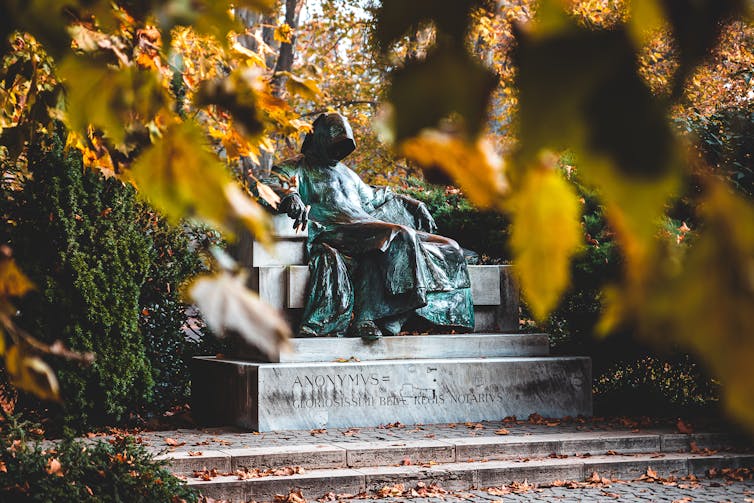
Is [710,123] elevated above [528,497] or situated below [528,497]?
above

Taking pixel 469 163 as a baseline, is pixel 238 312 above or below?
below

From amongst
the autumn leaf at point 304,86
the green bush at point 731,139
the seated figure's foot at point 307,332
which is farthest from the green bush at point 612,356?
the autumn leaf at point 304,86

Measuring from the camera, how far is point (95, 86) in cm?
149

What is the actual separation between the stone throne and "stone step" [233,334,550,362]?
0.01 meters

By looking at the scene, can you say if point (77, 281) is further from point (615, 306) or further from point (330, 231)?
point (615, 306)

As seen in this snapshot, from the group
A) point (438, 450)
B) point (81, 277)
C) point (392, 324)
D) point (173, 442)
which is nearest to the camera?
point (438, 450)

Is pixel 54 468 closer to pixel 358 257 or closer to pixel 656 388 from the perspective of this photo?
pixel 358 257

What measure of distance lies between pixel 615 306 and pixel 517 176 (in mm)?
149

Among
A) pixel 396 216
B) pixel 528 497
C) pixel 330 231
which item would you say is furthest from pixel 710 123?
pixel 528 497

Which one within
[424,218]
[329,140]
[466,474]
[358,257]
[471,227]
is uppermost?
[329,140]

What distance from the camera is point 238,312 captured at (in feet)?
3.30

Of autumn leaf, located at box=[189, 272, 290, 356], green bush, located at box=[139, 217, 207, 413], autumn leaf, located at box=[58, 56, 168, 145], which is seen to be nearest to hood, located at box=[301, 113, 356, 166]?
green bush, located at box=[139, 217, 207, 413]

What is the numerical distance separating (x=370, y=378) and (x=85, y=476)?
449cm

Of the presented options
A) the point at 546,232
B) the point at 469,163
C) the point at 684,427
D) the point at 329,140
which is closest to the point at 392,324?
the point at 329,140
